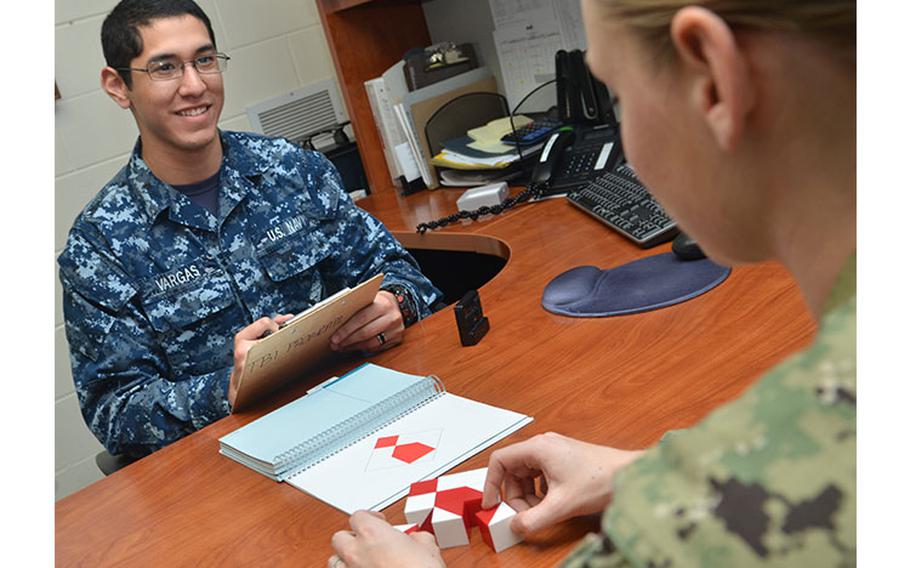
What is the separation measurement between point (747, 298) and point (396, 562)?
72 centimetres

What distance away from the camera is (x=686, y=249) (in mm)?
1510

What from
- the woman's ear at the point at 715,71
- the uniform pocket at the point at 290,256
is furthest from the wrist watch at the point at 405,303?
the woman's ear at the point at 715,71

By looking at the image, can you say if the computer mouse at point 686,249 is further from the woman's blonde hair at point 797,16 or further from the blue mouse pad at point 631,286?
the woman's blonde hair at point 797,16

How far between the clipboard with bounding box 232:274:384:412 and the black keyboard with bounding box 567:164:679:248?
19.6 inches

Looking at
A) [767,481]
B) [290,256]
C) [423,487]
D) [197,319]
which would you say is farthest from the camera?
[290,256]

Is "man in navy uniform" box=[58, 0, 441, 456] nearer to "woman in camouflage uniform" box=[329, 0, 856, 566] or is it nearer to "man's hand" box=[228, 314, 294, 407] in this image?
"man's hand" box=[228, 314, 294, 407]

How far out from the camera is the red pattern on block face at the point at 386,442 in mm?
1233

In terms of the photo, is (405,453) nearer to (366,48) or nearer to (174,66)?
(174,66)

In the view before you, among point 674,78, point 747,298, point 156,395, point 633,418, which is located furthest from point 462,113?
point 674,78

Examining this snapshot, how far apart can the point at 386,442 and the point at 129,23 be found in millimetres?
1239

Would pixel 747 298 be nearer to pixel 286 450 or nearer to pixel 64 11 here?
pixel 286 450

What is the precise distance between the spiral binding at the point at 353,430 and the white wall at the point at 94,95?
183 centimetres

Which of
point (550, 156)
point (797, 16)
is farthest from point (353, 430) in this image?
point (550, 156)

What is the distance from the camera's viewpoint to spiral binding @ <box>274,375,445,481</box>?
124 centimetres
